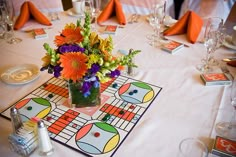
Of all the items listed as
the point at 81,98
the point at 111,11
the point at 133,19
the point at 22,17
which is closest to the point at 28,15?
the point at 22,17

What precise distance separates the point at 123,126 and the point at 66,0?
275cm

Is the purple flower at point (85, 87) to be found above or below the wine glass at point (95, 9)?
below

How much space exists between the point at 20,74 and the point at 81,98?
39 cm

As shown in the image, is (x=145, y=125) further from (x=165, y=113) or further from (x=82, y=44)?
(x=82, y=44)

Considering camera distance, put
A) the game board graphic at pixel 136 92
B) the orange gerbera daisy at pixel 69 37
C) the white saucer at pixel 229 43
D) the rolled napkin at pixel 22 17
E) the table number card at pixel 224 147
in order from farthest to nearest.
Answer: the rolled napkin at pixel 22 17 → the white saucer at pixel 229 43 → the game board graphic at pixel 136 92 → the orange gerbera daisy at pixel 69 37 → the table number card at pixel 224 147

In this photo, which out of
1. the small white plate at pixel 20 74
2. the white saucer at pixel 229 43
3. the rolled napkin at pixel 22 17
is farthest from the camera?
the rolled napkin at pixel 22 17

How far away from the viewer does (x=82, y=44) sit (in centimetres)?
83

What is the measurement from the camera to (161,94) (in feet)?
3.34

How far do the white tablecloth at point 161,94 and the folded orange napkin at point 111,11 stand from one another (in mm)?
74

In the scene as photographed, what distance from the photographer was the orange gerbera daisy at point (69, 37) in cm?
85

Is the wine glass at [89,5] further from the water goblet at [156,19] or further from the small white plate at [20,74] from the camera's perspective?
the small white plate at [20,74]

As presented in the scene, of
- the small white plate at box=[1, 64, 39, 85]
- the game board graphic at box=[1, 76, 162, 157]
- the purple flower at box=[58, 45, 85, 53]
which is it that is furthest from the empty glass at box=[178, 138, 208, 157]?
the small white plate at box=[1, 64, 39, 85]

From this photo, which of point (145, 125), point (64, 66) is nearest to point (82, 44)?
point (64, 66)

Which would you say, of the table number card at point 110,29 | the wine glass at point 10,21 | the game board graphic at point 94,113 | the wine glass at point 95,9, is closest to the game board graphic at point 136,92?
the game board graphic at point 94,113
